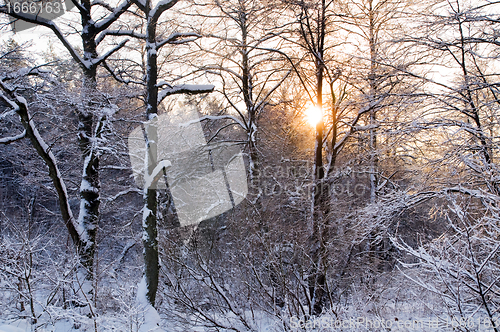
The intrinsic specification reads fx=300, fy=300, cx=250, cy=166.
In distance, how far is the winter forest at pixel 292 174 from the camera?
13.9ft

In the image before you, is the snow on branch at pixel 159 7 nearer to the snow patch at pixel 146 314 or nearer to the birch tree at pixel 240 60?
the birch tree at pixel 240 60

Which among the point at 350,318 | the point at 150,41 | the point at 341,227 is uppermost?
the point at 150,41

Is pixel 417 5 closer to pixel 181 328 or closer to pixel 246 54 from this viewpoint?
pixel 246 54

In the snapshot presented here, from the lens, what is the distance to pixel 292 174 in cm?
1169

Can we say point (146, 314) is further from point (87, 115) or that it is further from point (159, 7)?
point (159, 7)

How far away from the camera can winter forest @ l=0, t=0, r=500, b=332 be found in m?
4.23

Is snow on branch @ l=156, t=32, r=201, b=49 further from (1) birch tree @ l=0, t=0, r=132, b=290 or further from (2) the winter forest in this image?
(1) birch tree @ l=0, t=0, r=132, b=290

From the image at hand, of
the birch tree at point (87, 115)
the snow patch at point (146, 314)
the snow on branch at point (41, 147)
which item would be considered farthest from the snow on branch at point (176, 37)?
the snow patch at point (146, 314)

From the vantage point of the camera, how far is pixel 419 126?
4938mm

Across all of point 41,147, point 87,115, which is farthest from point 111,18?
point 41,147

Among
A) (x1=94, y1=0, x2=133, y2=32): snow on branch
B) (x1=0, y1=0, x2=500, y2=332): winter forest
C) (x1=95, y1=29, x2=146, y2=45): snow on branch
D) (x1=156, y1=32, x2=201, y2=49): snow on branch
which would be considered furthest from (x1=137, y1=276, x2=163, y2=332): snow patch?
(x1=94, y1=0, x2=133, y2=32): snow on branch

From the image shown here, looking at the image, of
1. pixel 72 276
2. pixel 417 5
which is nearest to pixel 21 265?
pixel 72 276

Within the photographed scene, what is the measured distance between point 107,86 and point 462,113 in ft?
26.0

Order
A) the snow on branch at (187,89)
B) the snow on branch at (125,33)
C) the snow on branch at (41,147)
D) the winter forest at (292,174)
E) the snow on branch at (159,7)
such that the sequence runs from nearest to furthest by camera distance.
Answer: the winter forest at (292,174)
the snow on branch at (41,147)
the snow on branch at (159,7)
the snow on branch at (187,89)
the snow on branch at (125,33)
